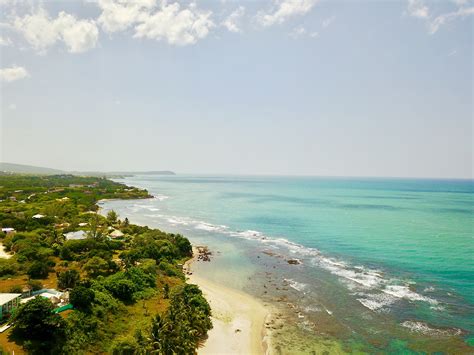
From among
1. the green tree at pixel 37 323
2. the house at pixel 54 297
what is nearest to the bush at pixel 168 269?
the house at pixel 54 297

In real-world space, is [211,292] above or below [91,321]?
below

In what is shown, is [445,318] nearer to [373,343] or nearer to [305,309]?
[373,343]

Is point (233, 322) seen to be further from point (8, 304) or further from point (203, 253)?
point (203, 253)

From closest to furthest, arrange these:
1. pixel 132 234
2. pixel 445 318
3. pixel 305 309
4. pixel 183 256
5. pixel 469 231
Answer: pixel 445 318, pixel 305 309, pixel 183 256, pixel 132 234, pixel 469 231

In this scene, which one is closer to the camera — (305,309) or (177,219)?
(305,309)

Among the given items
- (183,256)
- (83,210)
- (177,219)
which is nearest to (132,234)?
(183,256)

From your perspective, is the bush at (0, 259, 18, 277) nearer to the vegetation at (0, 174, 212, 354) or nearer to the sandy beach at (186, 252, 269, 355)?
the vegetation at (0, 174, 212, 354)
